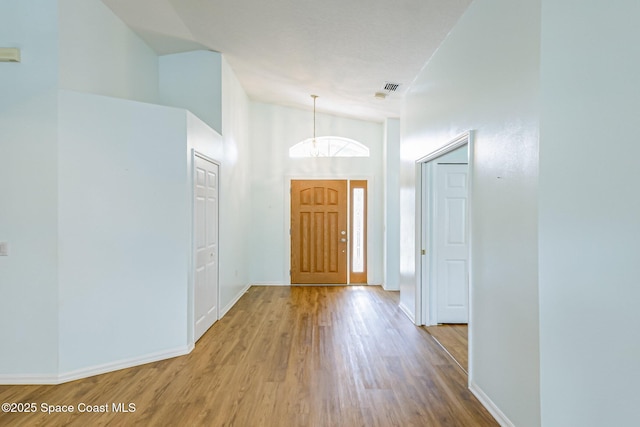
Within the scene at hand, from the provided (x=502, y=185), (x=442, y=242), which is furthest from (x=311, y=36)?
(x=442, y=242)

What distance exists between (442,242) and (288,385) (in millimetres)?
2450

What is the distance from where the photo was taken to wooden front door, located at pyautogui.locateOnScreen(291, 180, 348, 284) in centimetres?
662

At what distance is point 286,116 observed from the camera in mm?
6621

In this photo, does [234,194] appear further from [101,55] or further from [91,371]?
[91,371]

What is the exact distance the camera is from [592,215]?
4.39 ft

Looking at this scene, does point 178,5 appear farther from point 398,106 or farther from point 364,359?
point 364,359

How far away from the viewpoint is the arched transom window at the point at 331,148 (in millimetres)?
6699

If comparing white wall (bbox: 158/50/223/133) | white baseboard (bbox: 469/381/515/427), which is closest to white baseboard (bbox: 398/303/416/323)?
white baseboard (bbox: 469/381/515/427)

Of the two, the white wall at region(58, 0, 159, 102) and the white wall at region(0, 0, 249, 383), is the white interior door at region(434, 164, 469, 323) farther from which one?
the white wall at region(58, 0, 159, 102)

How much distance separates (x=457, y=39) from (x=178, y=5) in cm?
267

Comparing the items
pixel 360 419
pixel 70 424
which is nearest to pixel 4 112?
pixel 70 424

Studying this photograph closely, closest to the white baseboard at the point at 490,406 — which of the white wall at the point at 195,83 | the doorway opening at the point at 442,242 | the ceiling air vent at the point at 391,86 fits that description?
the doorway opening at the point at 442,242

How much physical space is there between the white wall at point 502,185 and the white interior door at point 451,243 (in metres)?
1.13

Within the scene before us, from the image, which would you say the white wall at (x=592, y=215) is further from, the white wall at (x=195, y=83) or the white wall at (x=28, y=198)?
the white wall at (x=195, y=83)
